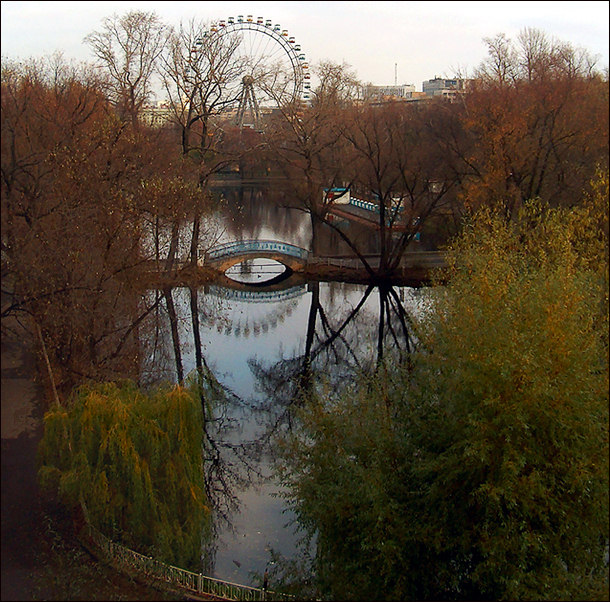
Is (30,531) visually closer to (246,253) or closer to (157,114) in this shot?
(246,253)

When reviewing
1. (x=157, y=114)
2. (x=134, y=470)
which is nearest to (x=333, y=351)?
(x=134, y=470)

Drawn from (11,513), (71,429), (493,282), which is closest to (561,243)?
(493,282)

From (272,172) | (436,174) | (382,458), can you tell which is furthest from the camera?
(272,172)

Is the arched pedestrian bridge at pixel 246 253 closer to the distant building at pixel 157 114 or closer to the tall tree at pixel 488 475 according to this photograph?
the distant building at pixel 157 114

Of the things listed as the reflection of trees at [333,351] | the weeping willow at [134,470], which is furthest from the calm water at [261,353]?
the weeping willow at [134,470]

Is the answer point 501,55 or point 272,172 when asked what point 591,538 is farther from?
point 272,172

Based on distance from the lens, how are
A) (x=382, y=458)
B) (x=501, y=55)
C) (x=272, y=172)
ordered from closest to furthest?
(x=382, y=458)
(x=501, y=55)
(x=272, y=172)

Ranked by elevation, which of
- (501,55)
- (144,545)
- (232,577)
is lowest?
(232,577)
